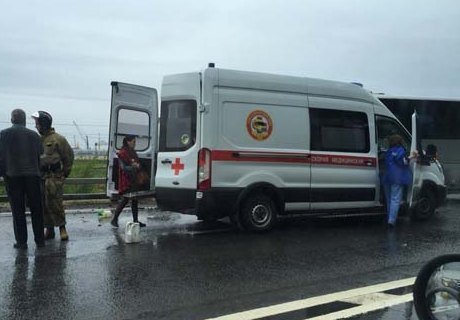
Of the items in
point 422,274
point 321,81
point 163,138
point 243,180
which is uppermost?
point 321,81

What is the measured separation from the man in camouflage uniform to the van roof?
2394mm

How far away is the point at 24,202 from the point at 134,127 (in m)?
3.16

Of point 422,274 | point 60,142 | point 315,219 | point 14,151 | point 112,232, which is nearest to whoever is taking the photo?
point 422,274

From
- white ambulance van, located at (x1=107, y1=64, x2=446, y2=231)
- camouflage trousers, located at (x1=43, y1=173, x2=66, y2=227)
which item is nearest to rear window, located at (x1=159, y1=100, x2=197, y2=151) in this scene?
white ambulance van, located at (x1=107, y1=64, x2=446, y2=231)

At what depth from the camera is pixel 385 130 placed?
10.7 meters

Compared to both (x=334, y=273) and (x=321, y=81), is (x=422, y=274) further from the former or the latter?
(x=321, y=81)

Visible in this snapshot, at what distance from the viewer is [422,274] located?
4332 mm

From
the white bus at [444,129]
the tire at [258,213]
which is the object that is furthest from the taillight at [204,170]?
the white bus at [444,129]

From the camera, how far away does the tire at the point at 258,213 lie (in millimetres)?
9125

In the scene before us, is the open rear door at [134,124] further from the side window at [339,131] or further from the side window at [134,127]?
the side window at [339,131]

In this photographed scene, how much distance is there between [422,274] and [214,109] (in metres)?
4.97

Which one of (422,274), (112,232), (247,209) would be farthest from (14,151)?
(422,274)

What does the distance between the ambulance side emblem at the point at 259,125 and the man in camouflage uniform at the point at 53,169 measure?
8.91 feet

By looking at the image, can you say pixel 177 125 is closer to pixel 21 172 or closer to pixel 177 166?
pixel 177 166
